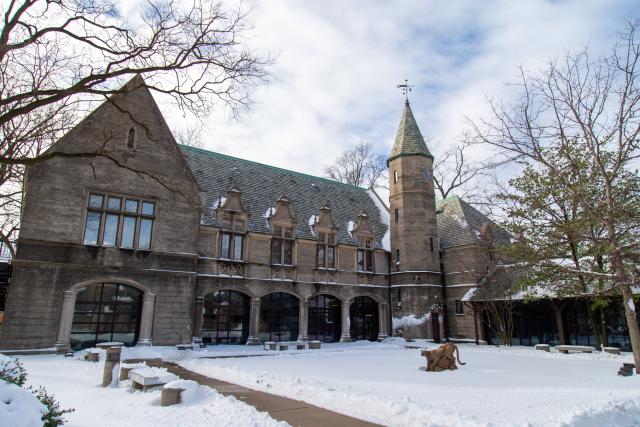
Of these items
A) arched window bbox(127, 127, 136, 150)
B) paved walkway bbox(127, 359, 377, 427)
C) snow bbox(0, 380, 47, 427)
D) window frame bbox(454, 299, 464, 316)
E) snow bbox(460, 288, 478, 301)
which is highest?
arched window bbox(127, 127, 136, 150)

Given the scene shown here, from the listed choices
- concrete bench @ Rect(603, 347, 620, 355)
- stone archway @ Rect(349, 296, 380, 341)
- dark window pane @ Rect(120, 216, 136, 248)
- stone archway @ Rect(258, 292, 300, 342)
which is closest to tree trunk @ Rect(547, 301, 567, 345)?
concrete bench @ Rect(603, 347, 620, 355)

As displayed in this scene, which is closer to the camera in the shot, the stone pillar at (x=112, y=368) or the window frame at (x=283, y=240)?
the stone pillar at (x=112, y=368)

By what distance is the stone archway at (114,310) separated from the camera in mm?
18047

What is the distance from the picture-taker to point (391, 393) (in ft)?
31.6

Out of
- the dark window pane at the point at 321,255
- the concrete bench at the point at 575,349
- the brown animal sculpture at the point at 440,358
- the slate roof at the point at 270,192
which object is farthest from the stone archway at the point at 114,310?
the concrete bench at the point at 575,349

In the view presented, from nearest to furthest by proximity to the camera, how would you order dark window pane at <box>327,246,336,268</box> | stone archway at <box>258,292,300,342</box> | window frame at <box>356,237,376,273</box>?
stone archway at <box>258,292,300,342</box>, dark window pane at <box>327,246,336,268</box>, window frame at <box>356,237,376,273</box>

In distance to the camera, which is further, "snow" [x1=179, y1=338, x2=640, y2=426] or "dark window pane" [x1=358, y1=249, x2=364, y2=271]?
"dark window pane" [x1=358, y1=249, x2=364, y2=271]

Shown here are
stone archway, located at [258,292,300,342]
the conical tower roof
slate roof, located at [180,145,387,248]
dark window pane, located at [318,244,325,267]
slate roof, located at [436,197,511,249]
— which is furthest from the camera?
the conical tower roof

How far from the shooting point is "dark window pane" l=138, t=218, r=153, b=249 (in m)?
20.2

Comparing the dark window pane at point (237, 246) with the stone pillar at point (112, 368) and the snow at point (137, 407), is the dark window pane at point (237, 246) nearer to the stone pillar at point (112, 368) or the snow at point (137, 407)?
the snow at point (137, 407)

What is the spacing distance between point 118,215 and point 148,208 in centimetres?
137

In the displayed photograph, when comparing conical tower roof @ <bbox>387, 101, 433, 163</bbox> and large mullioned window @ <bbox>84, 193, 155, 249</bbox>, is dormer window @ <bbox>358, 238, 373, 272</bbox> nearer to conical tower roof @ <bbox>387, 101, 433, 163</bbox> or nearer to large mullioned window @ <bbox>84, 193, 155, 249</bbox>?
conical tower roof @ <bbox>387, 101, 433, 163</bbox>

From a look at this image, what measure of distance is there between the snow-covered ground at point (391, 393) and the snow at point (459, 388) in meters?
0.02

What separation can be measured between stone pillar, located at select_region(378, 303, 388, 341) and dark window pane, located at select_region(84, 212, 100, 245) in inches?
704
